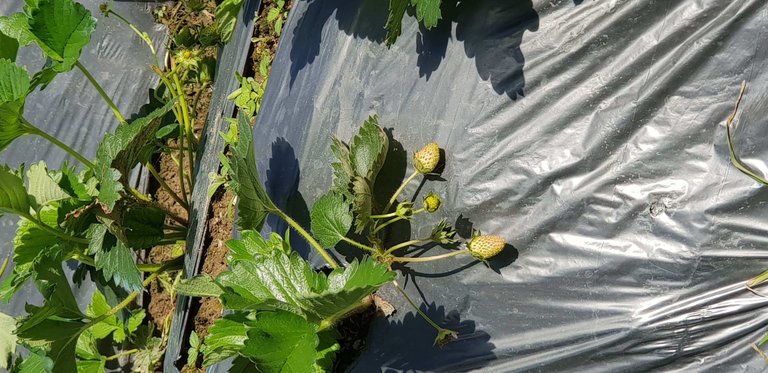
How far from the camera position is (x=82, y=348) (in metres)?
→ 1.94

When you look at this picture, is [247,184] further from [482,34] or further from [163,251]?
[163,251]

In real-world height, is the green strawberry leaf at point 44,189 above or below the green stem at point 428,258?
above

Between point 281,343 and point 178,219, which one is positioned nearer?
point 281,343

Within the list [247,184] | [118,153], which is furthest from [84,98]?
[247,184]

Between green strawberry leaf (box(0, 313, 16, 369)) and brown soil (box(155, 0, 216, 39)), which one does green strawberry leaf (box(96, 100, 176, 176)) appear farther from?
brown soil (box(155, 0, 216, 39))

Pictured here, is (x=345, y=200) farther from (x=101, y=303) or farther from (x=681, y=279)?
(x=101, y=303)

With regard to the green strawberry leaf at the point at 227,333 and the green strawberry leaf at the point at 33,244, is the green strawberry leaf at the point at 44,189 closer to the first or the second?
the green strawberry leaf at the point at 33,244

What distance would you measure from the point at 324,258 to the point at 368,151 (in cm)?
28

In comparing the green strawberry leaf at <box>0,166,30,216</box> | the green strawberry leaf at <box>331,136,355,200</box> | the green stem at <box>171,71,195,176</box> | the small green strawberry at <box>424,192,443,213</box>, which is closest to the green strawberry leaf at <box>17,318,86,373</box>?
the green strawberry leaf at <box>0,166,30,216</box>

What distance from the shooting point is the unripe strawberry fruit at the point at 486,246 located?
3.83 feet

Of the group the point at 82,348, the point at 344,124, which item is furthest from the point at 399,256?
the point at 82,348

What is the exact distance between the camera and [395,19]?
1.32 m

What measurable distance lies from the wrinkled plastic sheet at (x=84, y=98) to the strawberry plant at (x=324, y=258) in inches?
38.8

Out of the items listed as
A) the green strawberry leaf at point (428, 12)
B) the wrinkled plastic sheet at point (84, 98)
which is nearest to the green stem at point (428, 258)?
the green strawberry leaf at point (428, 12)
